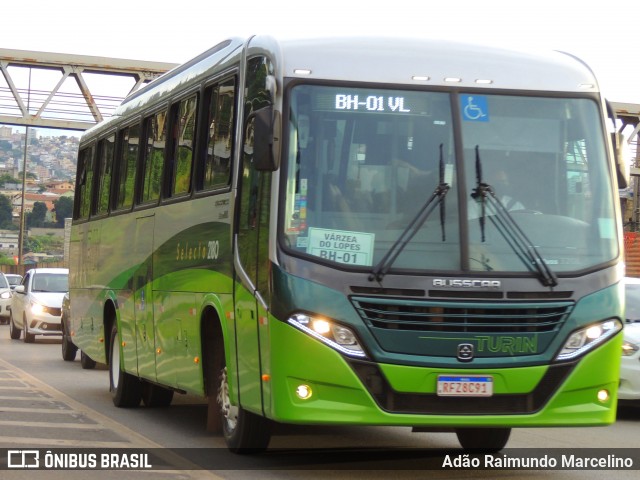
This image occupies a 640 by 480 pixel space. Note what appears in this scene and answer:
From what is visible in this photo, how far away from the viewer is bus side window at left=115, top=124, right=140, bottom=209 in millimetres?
15031

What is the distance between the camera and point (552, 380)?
957cm

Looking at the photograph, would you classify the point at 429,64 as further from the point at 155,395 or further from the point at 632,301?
the point at 632,301

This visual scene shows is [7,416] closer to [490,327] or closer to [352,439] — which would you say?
[352,439]

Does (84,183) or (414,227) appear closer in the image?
(414,227)

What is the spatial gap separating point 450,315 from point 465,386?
47 centimetres

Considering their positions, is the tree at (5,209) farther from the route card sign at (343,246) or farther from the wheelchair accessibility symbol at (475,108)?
the route card sign at (343,246)

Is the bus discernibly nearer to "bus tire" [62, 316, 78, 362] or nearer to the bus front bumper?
the bus front bumper

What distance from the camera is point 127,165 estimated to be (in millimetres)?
15461

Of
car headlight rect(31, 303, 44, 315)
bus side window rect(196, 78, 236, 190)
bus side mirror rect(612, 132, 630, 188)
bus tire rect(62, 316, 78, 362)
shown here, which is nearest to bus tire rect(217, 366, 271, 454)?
bus side window rect(196, 78, 236, 190)

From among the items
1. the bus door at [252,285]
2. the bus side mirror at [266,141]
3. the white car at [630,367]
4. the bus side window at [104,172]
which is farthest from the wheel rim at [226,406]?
the bus side window at [104,172]

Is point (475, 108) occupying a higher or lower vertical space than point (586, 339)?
higher

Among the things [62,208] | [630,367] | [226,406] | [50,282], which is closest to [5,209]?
[62,208]

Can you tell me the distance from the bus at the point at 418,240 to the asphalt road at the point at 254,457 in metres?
0.50

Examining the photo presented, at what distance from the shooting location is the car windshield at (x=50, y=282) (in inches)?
1212
